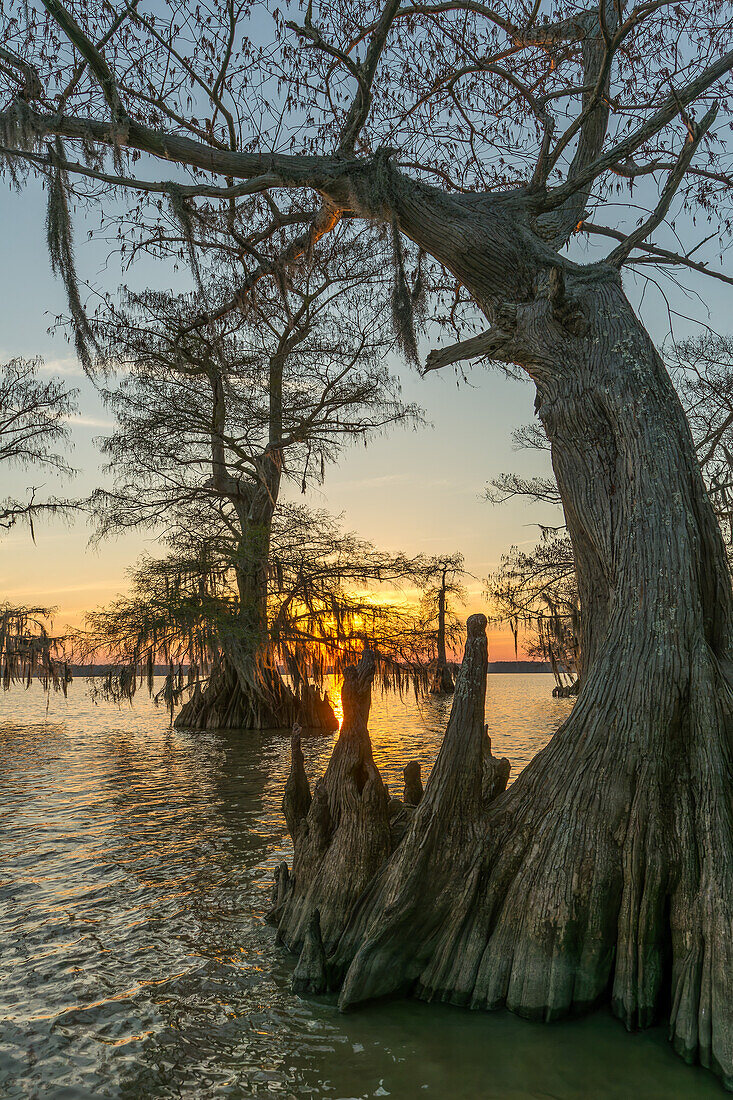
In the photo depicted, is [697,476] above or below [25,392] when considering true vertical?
below

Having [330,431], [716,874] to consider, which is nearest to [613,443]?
[716,874]

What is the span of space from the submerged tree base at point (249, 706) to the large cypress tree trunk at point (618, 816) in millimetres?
16460

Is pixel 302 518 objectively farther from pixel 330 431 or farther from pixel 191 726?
pixel 191 726

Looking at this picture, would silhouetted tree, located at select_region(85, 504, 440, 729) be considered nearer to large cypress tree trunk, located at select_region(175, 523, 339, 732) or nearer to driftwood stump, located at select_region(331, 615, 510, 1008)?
large cypress tree trunk, located at select_region(175, 523, 339, 732)

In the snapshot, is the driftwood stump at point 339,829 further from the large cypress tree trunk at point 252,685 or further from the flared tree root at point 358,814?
the large cypress tree trunk at point 252,685

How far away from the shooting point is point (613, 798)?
3.84 metres

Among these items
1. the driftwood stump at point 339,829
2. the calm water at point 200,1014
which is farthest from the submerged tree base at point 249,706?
the driftwood stump at point 339,829

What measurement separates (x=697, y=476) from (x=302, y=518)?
17.3 m

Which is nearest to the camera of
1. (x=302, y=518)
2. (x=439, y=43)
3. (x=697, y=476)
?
(x=697, y=476)

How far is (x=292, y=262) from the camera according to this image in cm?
654

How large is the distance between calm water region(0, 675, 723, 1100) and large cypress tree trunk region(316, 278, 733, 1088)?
235 millimetres

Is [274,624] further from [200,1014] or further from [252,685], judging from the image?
[200,1014]

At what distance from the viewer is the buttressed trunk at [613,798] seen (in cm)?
354

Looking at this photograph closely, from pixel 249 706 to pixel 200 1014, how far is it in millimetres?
16985
